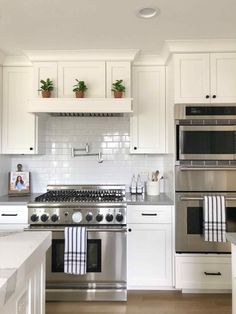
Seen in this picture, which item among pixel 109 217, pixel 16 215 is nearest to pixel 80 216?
pixel 109 217

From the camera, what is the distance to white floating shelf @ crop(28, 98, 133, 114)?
2859mm

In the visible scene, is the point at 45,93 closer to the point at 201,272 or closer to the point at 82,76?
the point at 82,76

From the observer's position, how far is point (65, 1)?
208 centimetres

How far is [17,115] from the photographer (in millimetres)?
3188

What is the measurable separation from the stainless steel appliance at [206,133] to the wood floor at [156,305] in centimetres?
133

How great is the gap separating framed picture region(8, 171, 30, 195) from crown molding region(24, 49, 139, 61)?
130 cm

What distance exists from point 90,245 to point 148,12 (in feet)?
6.93

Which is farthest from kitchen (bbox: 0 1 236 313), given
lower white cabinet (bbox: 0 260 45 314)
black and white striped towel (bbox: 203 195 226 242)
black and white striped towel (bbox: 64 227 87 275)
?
lower white cabinet (bbox: 0 260 45 314)

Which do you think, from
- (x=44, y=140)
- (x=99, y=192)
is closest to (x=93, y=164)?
(x=99, y=192)

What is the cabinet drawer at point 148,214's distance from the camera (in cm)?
281

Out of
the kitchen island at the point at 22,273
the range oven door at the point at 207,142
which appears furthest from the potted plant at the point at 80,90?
the kitchen island at the point at 22,273

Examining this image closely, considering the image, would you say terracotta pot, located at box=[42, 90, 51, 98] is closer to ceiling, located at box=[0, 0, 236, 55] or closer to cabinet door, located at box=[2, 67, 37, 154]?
cabinet door, located at box=[2, 67, 37, 154]

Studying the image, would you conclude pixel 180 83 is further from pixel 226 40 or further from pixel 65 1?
pixel 65 1

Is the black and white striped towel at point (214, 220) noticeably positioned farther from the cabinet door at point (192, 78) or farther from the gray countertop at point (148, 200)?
the cabinet door at point (192, 78)
